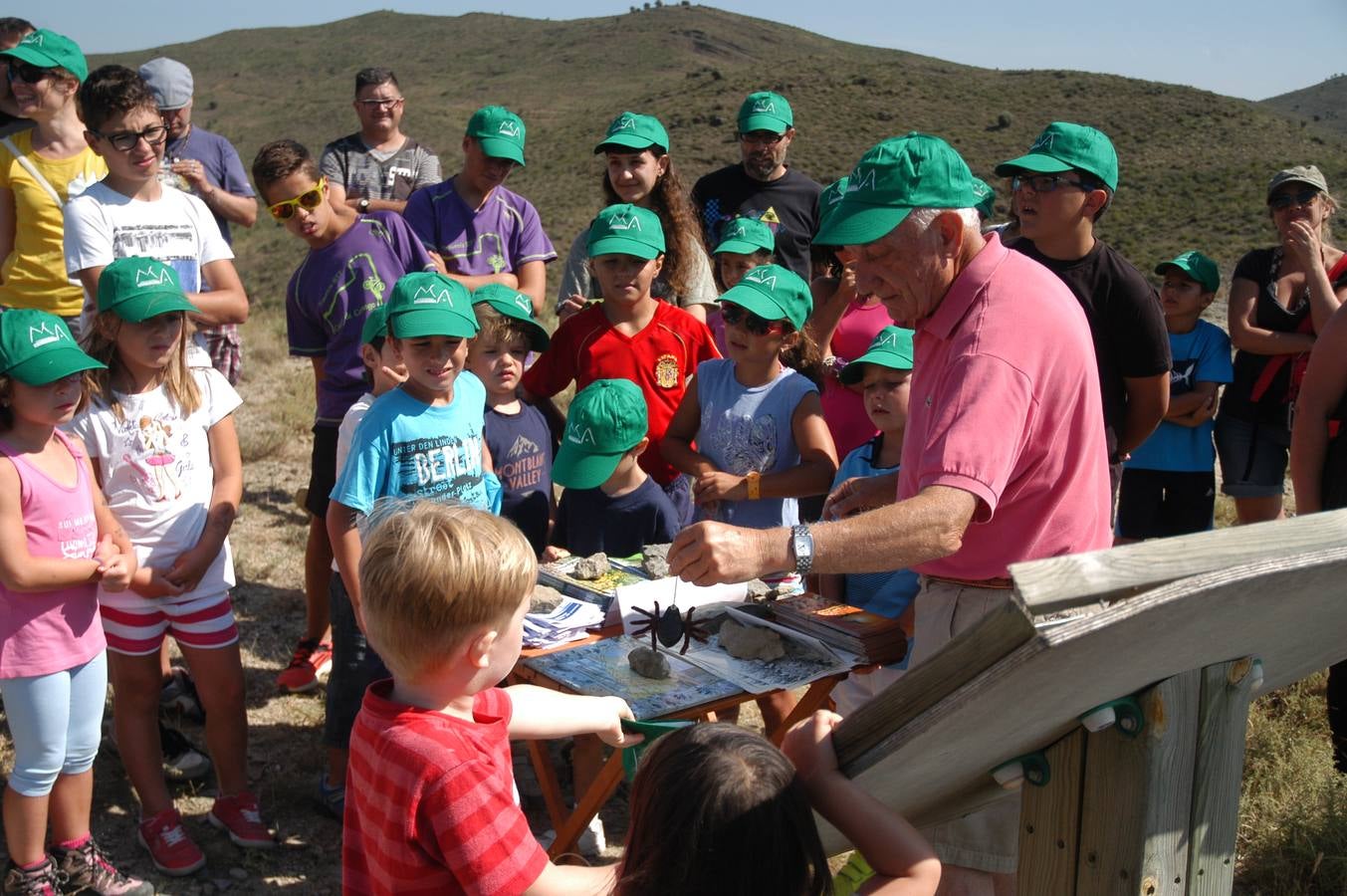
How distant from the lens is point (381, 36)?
65.4 meters

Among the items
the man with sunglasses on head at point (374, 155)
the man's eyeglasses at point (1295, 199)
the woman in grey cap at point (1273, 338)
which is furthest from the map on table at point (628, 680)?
the man's eyeglasses at point (1295, 199)

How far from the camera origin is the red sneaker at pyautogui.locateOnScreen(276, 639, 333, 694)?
4.98m

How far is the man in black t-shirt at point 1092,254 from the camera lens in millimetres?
4117

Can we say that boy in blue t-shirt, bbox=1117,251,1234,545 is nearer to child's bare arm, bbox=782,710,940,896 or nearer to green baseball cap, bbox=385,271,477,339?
green baseball cap, bbox=385,271,477,339

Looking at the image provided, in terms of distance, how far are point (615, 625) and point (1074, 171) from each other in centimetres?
232

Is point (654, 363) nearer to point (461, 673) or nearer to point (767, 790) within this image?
point (461, 673)

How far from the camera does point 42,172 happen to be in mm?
4633

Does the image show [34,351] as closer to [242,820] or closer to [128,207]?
[128,207]

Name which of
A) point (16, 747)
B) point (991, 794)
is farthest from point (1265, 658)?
point (16, 747)

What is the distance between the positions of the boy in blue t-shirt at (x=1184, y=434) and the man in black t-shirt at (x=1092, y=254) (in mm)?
1435

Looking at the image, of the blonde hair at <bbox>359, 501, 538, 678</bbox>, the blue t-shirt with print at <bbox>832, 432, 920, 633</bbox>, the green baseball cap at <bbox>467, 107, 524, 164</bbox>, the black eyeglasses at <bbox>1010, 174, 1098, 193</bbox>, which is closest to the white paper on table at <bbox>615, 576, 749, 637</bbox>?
the blue t-shirt with print at <bbox>832, 432, 920, 633</bbox>

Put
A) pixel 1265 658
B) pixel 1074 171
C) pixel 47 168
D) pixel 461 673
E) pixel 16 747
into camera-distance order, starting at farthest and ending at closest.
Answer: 1. pixel 47 168
2. pixel 1074 171
3. pixel 16 747
4. pixel 461 673
5. pixel 1265 658

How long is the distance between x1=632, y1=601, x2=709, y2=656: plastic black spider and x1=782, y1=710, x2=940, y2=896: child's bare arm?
170 cm

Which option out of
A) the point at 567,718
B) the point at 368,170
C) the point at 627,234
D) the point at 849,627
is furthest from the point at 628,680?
the point at 368,170
